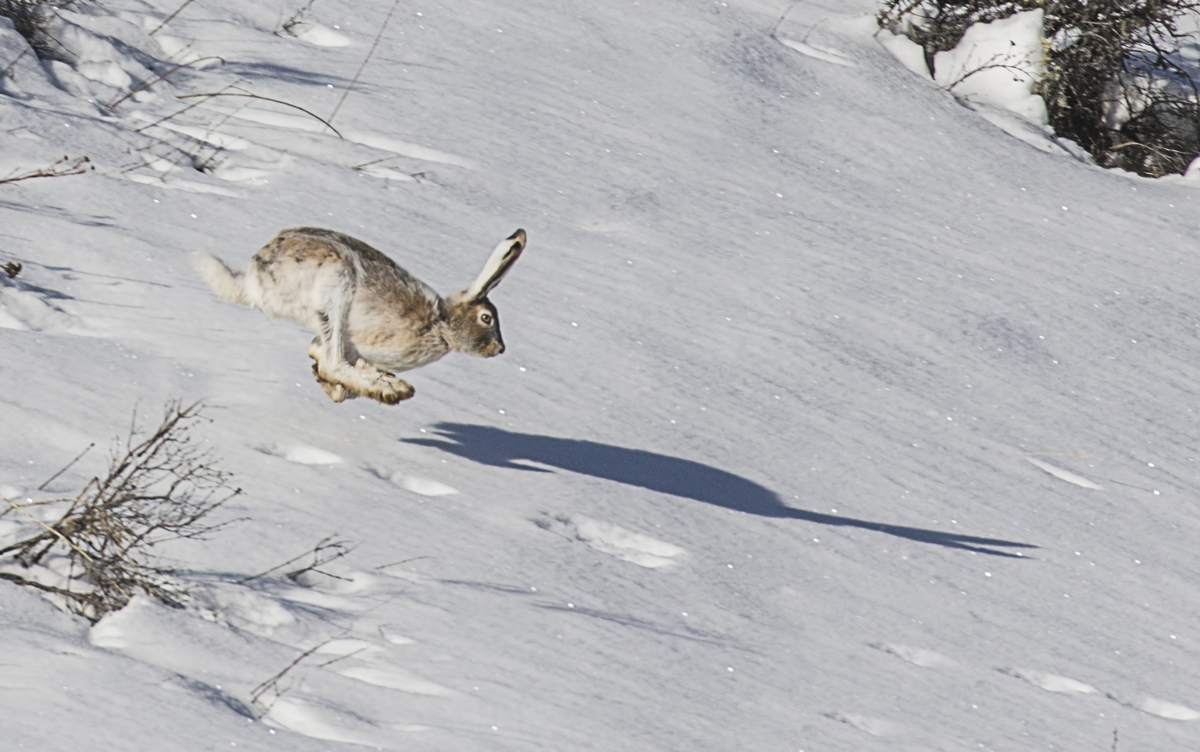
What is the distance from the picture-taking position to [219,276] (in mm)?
4223

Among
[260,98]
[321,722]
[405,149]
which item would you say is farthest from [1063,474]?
[260,98]

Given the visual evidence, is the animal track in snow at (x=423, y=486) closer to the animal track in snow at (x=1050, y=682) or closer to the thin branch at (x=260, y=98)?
the animal track in snow at (x=1050, y=682)

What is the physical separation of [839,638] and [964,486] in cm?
147

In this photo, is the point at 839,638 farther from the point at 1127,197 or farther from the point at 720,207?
the point at 1127,197

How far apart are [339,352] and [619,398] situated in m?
1.23

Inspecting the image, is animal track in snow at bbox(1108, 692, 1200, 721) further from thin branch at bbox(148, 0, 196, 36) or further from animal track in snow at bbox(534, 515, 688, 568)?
thin branch at bbox(148, 0, 196, 36)

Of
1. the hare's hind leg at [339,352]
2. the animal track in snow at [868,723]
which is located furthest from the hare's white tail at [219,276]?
the animal track in snow at [868,723]

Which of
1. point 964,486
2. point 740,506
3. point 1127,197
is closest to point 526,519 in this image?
point 740,506

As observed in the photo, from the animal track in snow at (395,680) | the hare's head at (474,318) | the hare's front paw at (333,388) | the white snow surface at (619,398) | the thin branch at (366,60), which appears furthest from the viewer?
the thin branch at (366,60)

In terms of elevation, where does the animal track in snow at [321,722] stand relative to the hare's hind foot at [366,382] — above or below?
below

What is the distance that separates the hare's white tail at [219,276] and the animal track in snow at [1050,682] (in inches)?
94.9

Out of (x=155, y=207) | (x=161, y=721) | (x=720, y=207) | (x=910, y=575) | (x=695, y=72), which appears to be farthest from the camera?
(x=695, y=72)

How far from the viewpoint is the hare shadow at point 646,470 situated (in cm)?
445

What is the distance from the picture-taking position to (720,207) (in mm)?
6840
